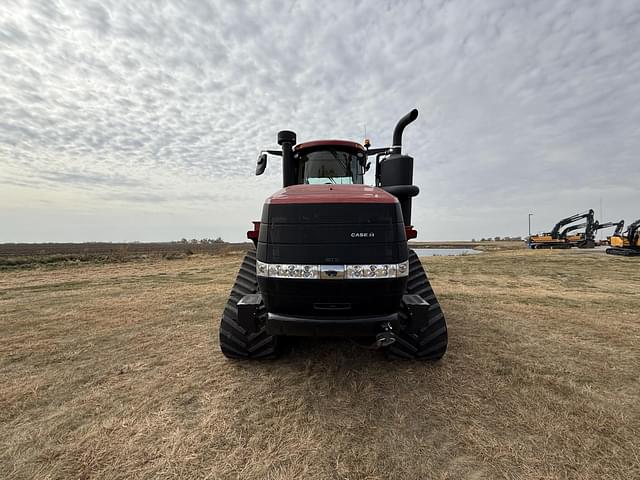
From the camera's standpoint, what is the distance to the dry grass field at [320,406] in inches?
77.9

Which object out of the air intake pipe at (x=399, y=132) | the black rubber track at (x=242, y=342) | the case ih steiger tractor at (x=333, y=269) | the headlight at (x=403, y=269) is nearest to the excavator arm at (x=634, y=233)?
the air intake pipe at (x=399, y=132)

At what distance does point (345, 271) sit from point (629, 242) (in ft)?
86.6

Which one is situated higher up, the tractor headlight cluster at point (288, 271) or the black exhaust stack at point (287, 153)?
the black exhaust stack at point (287, 153)

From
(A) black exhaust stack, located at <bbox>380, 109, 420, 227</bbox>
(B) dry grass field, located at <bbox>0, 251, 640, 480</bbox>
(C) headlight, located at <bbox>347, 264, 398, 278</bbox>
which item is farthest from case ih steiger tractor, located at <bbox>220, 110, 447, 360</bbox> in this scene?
(A) black exhaust stack, located at <bbox>380, 109, 420, 227</bbox>

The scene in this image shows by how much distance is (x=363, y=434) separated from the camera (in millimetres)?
2270

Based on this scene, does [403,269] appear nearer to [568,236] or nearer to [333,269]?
[333,269]

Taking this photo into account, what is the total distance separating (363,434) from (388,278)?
4.02 feet

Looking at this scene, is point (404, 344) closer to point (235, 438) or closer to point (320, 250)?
point (320, 250)

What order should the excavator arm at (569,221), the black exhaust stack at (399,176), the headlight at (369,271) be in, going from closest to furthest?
1. the headlight at (369,271)
2. the black exhaust stack at (399,176)
3. the excavator arm at (569,221)

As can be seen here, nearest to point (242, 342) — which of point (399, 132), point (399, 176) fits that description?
point (399, 176)

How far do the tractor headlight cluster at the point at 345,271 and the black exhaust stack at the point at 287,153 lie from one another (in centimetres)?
196

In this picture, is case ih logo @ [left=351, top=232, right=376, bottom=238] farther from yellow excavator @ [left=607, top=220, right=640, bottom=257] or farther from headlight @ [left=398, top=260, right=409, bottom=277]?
yellow excavator @ [left=607, top=220, right=640, bottom=257]

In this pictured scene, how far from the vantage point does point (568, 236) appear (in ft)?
100

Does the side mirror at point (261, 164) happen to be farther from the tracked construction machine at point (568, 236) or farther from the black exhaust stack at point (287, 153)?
the tracked construction machine at point (568, 236)
